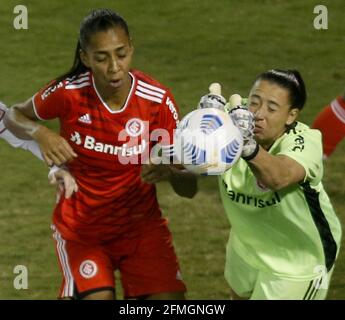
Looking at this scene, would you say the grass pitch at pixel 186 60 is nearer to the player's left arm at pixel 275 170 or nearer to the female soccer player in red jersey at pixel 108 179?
the female soccer player in red jersey at pixel 108 179

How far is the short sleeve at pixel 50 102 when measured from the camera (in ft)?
24.6

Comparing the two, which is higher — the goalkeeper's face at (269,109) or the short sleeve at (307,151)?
the goalkeeper's face at (269,109)

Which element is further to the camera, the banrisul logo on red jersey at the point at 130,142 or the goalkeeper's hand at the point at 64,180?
the banrisul logo on red jersey at the point at 130,142

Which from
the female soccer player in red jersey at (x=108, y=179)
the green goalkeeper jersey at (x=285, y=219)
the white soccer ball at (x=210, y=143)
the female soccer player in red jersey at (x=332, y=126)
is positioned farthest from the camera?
the female soccer player in red jersey at (x=332, y=126)

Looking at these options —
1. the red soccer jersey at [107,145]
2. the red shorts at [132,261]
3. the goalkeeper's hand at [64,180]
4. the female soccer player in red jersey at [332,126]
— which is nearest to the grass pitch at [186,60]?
the female soccer player in red jersey at [332,126]

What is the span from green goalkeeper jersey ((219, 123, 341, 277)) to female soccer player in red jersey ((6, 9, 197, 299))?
1.00 ft

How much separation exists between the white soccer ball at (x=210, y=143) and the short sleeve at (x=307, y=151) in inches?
23.9

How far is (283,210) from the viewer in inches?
282

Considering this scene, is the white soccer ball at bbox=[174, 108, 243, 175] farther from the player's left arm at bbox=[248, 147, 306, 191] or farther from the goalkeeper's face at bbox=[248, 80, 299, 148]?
the goalkeeper's face at bbox=[248, 80, 299, 148]

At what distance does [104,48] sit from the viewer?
723cm

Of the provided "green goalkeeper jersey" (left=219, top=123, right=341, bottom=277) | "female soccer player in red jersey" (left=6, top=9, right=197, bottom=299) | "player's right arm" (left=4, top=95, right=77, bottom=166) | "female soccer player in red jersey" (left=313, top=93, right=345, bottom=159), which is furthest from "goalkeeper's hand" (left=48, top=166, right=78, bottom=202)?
"female soccer player in red jersey" (left=313, top=93, right=345, bottom=159)
